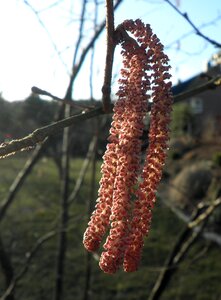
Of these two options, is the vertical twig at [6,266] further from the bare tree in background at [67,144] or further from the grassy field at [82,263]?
the grassy field at [82,263]

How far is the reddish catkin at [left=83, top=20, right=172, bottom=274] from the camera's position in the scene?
2.55ft

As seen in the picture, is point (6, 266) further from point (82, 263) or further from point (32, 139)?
point (82, 263)

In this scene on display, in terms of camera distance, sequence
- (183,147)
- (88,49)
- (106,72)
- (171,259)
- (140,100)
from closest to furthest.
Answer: (140,100) < (106,72) < (88,49) < (171,259) < (183,147)

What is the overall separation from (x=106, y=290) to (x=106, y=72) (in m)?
6.52

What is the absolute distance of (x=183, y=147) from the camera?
19078mm

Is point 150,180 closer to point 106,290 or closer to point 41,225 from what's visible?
point 106,290

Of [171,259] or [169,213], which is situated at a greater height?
[171,259]

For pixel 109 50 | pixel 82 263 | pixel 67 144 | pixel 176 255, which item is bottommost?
pixel 82 263

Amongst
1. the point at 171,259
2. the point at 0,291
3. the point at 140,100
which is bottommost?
the point at 0,291

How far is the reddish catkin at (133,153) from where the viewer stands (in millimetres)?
776

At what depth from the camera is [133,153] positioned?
2.58 ft

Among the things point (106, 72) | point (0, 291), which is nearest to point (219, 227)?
point (0, 291)

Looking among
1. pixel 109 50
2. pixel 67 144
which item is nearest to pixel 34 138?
pixel 109 50

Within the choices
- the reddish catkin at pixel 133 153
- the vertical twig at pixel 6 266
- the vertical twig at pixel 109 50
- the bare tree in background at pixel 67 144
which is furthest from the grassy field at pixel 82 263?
the reddish catkin at pixel 133 153
